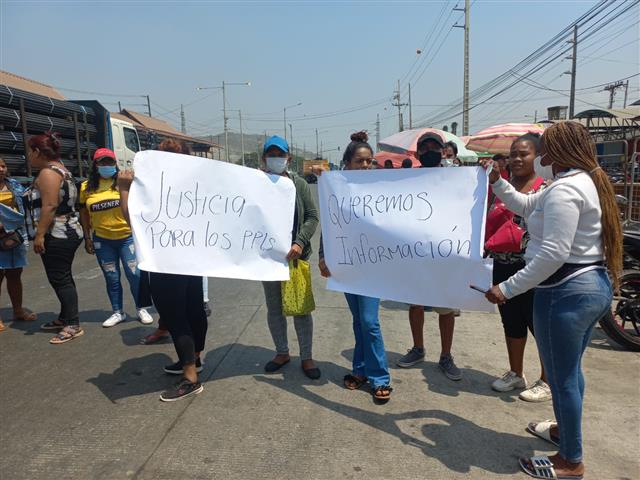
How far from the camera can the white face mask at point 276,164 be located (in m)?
3.29

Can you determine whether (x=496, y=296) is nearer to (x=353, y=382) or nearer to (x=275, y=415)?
Result: (x=353, y=382)

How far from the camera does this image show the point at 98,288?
612 centimetres

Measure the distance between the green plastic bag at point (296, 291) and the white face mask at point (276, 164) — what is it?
70 cm

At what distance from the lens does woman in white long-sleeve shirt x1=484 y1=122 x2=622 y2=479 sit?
2.00 meters

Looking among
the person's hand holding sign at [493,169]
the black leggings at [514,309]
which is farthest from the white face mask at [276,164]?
the black leggings at [514,309]

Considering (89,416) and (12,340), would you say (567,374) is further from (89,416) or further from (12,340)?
(12,340)

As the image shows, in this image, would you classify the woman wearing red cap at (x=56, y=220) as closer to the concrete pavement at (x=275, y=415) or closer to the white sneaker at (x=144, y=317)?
the concrete pavement at (x=275, y=415)

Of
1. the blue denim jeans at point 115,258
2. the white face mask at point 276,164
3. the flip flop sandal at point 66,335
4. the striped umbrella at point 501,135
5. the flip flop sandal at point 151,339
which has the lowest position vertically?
the flip flop sandal at point 151,339

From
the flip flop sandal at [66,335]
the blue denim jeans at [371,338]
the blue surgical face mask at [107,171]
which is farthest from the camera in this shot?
the blue surgical face mask at [107,171]

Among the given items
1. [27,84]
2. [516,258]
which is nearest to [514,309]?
[516,258]

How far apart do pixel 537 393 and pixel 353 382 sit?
1.30 meters

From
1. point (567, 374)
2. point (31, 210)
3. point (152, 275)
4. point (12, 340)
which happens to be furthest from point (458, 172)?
point (12, 340)

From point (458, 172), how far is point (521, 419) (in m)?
1.65

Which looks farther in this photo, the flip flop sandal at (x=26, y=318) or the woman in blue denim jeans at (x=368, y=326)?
the flip flop sandal at (x=26, y=318)
